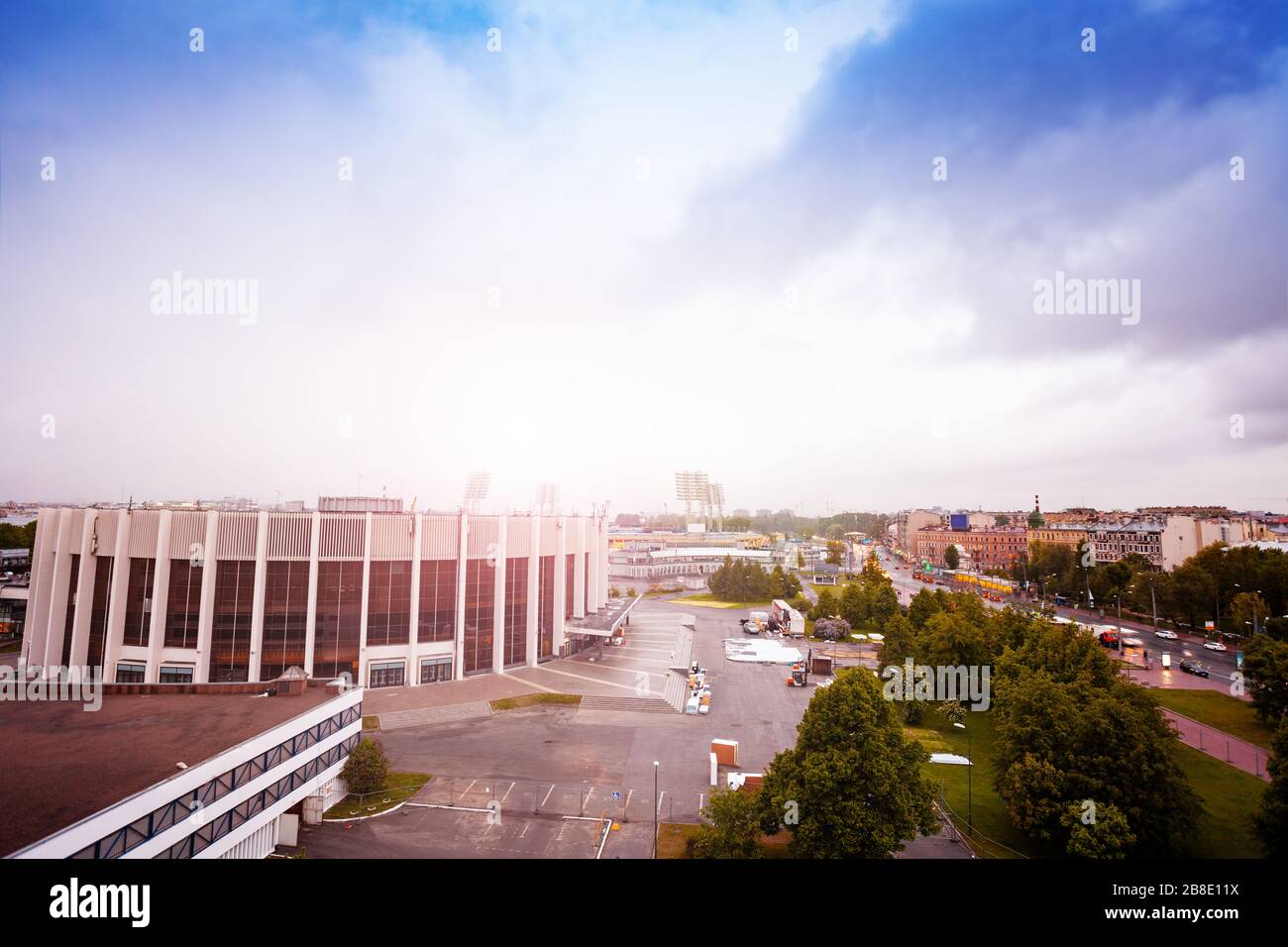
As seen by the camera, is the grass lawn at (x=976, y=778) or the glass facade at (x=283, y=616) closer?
the grass lawn at (x=976, y=778)

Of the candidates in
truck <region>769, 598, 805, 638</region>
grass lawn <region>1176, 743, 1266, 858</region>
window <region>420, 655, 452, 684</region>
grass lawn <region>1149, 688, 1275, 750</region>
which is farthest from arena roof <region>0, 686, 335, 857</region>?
truck <region>769, 598, 805, 638</region>

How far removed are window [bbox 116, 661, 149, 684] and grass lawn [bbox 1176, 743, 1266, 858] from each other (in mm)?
40716

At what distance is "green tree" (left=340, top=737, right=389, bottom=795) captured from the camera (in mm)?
19922

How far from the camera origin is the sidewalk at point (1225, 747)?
74.6ft

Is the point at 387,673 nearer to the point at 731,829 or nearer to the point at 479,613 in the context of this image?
the point at 479,613

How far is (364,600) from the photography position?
32.0 m

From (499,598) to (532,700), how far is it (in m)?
7.29

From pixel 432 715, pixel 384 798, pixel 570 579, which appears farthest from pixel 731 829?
pixel 570 579

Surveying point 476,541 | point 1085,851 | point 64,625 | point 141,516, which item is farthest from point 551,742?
point 64,625

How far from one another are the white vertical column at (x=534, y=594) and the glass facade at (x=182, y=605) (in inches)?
650

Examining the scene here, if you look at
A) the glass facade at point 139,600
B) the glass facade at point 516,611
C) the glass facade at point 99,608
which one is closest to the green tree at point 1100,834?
the glass facade at point 516,611

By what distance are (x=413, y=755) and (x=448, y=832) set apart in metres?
6.29

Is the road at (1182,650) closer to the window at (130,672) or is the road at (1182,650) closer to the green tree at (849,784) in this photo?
the green tree at (849,784)
